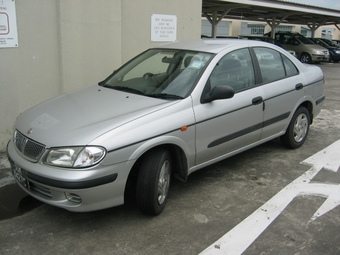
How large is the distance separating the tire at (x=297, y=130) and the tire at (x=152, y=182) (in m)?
2.42

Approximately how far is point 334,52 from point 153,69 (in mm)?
20025

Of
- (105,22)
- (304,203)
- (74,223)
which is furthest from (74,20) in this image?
(304,203)

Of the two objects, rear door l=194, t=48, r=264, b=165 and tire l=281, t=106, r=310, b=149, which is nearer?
rear door l=194, t=48, r=264, b=165

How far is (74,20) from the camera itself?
18.4ft

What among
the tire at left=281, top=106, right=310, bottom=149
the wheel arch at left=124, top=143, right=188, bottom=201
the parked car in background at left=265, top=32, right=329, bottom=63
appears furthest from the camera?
the parked car in background at left=265, top=32, right=329, bottom=63

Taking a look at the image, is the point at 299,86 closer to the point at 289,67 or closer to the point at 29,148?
the point at 289,67

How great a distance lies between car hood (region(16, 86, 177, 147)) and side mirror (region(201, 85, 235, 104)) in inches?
15.9

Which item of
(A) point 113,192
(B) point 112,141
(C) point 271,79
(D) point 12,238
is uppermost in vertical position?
(C) point 271,79

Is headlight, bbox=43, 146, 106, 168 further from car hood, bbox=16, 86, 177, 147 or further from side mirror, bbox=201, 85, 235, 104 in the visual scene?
side mirror, bbox=201, 85, 235, 104

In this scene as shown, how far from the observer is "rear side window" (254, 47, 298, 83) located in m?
4.53

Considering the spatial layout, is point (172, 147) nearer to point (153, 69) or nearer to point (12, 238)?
point (153, 69)

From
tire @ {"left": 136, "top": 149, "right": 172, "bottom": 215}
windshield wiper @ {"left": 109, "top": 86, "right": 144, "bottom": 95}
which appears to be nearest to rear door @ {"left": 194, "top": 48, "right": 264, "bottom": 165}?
tire @ {"left": 136, "top": 149, "right": 172, "bottom": 215}

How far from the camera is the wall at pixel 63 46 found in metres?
5.15

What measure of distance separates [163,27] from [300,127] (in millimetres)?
3331
